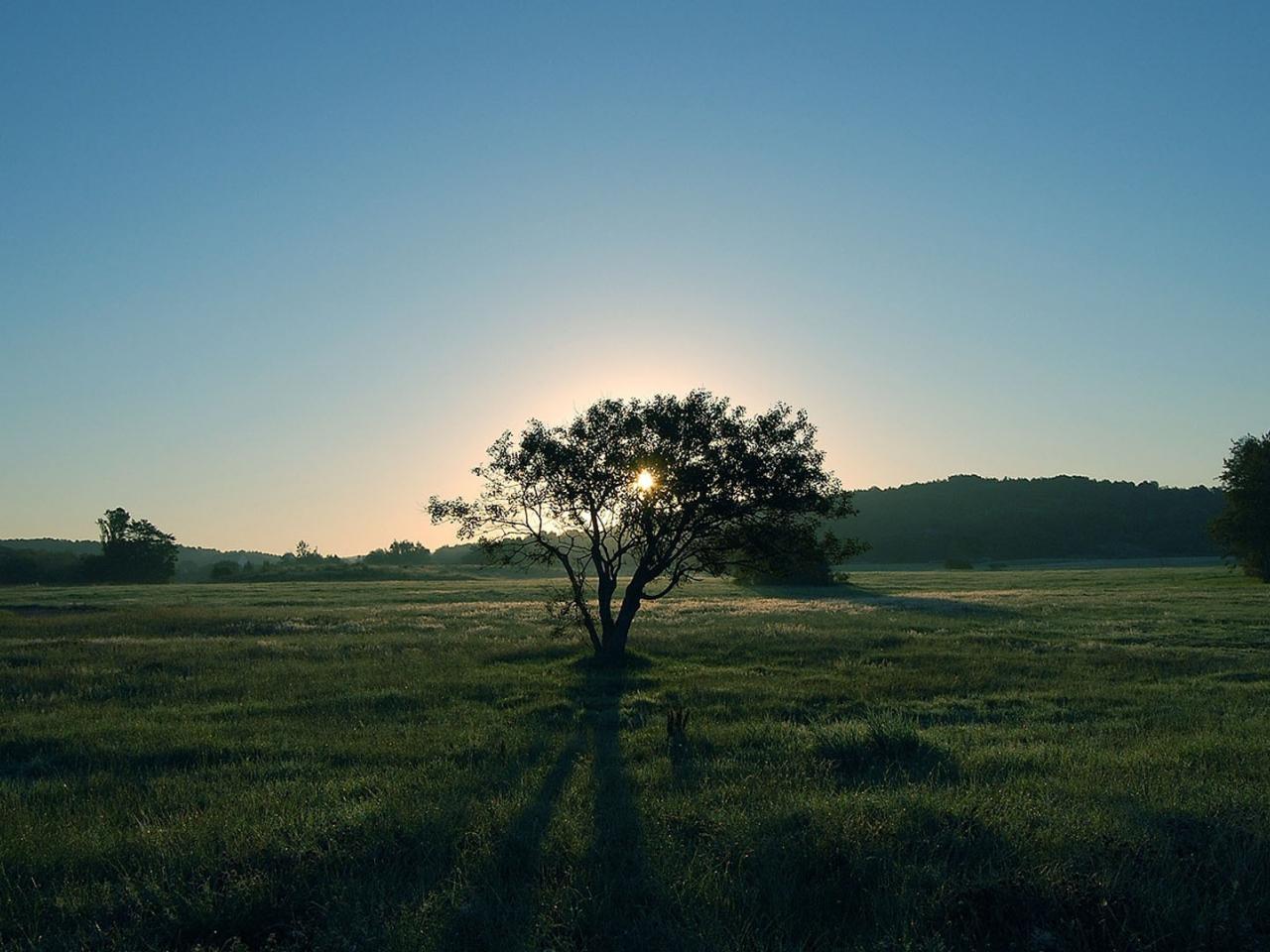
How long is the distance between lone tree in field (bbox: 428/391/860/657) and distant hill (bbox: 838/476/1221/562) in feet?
411

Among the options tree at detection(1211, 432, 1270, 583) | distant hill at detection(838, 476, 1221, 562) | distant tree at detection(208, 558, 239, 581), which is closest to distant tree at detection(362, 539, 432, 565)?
distant tree at detection(208, 558, 239, 581)

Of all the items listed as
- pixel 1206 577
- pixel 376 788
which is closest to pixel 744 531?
pixel 376 788

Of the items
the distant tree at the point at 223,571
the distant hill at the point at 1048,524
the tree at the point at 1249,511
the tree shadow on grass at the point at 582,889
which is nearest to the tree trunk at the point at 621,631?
the tree shadow on grass at the point at 582,889

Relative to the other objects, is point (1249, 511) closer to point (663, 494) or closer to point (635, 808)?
point (663, 494)

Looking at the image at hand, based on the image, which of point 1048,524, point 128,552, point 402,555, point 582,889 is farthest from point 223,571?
point 1048,524

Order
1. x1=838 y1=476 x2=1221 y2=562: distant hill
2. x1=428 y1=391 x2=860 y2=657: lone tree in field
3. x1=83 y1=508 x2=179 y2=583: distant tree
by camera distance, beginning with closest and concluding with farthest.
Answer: x1=428 y1=391 x2=860 y2=657: lone tree in field
x1=83 y1=508 x2=179 y2=583: distant tree
x1=838 y1=476 x2=1221 y2=562: distant hill

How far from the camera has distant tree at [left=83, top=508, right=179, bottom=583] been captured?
11812 cm

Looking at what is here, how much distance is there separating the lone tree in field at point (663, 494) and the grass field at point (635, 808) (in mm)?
3686

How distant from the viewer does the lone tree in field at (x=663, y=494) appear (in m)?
24.2

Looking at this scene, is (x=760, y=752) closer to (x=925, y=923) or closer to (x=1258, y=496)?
(x=925, y=923)

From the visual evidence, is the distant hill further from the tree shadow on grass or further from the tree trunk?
the tree shadow on grass

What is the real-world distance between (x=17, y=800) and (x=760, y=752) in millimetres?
9141

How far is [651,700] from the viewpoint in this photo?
1809 centimetres

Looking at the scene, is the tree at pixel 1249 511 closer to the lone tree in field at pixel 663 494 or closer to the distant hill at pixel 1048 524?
the lone tree in field at pixel 663 494
